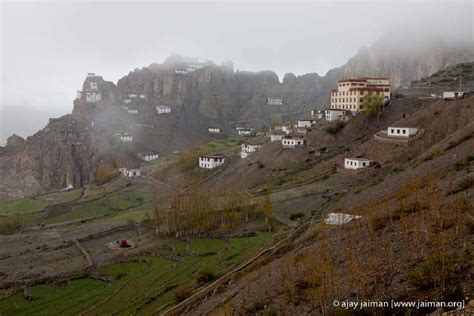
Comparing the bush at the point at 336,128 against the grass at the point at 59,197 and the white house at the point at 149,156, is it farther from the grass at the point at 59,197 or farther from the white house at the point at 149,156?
the white house at the point at 149,156

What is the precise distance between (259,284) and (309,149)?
5416cm

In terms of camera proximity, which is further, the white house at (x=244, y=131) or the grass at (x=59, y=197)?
the white house at (x=244, y=131)

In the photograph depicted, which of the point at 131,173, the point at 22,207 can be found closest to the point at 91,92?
the point at 131,173

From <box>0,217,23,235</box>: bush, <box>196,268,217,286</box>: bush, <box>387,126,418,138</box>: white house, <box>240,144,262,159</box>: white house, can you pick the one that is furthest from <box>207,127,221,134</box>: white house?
<box>196,268,217,286</box>: bush

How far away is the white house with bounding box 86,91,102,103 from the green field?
129 metres

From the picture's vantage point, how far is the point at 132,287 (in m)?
37.1

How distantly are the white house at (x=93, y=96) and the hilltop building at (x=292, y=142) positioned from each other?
104m

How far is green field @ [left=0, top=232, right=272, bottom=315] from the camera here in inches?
1304

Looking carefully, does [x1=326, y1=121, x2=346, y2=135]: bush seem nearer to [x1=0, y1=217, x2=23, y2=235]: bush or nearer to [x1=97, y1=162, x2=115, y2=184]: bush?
[x1=0, y1=217, x2=23, y2=235]: bush

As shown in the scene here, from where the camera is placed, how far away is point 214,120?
181000mm

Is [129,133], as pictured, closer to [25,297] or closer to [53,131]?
[53,131]

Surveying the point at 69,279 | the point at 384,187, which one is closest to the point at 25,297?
the point at 69,279

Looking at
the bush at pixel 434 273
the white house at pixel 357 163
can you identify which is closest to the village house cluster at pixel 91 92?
the white house at pixel 357 163

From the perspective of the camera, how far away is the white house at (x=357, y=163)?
57.6 meters
